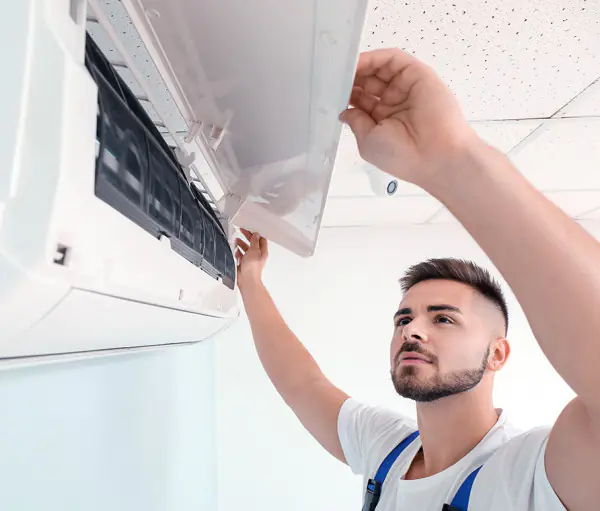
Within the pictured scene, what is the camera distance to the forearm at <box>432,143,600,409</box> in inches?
17.5

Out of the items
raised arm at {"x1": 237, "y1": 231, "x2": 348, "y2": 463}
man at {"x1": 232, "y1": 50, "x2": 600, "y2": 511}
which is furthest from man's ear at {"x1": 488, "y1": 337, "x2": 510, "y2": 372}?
raised arm at {"x1": 237, "y1": 231, "x2": 348, "y2": 463}

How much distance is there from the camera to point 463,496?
94 cm

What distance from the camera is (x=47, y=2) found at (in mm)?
281

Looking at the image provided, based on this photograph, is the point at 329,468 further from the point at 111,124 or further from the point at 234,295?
the point at 111,124

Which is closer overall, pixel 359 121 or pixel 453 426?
pixel 359 121

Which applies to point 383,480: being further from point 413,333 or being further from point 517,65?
point 517,65

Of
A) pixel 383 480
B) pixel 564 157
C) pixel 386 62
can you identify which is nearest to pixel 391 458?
pixel 383 480

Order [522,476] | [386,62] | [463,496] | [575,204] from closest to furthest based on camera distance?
[386,62] < [522,476] < [463,496] < [575,204]

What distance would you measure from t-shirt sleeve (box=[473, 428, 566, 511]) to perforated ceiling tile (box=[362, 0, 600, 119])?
0.80 meters

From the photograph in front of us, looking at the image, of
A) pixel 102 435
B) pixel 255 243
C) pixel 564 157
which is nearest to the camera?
pixel 102 435

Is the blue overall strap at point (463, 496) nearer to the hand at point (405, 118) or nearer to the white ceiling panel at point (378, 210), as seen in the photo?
the hand at point (405, 118)

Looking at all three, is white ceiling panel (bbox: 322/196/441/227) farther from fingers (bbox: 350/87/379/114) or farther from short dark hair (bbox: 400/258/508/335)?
fingers (bbox: 350/87/379/114)

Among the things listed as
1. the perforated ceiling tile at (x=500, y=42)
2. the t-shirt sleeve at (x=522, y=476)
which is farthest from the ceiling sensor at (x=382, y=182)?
the t-shirt sleeve at (x=522, y=476)

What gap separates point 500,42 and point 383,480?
108 cm
